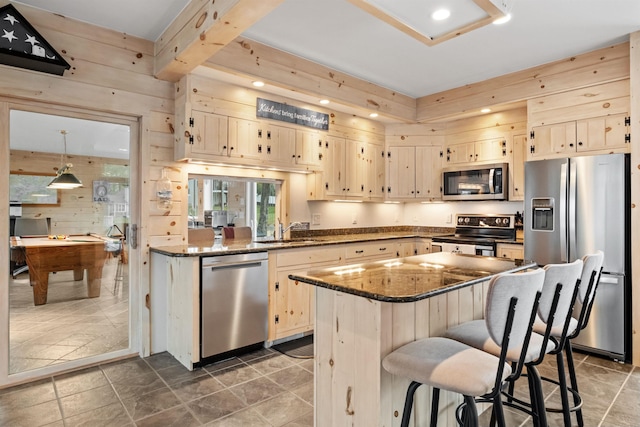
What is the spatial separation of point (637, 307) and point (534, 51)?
2.43 m

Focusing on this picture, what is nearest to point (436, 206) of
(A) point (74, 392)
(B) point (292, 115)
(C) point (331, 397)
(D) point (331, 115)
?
(D) point (331, 115)

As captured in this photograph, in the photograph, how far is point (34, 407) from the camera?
2.40 m

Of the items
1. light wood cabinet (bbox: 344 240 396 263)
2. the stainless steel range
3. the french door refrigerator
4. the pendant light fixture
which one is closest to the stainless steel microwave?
the stainless steel range

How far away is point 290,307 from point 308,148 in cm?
174

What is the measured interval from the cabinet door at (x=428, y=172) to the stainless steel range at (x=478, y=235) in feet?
1.76

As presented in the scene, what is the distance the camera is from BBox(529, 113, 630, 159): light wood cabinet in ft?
10.8

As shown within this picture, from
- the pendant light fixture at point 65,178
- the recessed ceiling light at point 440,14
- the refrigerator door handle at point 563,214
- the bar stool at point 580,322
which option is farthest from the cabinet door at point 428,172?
the pendant light fixture at point 65,178

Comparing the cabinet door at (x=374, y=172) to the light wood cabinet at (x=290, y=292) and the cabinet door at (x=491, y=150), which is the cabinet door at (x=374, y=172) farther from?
the light wood cabinet at (x=290, y=292)

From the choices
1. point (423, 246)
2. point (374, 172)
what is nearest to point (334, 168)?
point (374, 172)

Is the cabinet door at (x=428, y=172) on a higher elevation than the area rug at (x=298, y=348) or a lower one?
higher

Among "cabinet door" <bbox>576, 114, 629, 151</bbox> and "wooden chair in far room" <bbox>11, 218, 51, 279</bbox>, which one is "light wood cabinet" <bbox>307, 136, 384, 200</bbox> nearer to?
"cabinet door" <bbox>576, 114, 629, 151</bbox>

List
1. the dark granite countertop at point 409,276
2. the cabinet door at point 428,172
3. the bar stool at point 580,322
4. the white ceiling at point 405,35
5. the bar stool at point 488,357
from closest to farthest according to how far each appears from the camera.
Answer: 1. the bar stool at point 488,357
2. the dark granite countertop at point 409,276
3. the bar stool at point 580,322
4. the white ceiling at point 405,35
5. the cabinet door at point 428,172

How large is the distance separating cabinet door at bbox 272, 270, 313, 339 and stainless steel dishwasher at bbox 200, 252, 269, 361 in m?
0.15

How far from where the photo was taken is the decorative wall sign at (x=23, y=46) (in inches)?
98.7
